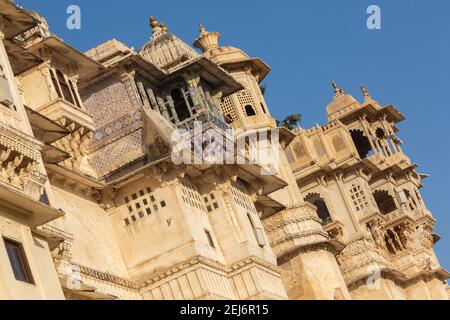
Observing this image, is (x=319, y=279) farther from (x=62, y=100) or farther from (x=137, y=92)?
(x=62, y=100)

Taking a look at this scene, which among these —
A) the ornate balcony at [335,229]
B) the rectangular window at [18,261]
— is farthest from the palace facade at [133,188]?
the ornate balcony at [335,229]

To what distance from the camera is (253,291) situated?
3130 centimetres

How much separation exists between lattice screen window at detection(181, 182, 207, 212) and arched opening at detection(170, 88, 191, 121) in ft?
13.3

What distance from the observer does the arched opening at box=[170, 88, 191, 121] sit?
36156 millimetres

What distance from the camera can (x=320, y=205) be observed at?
172 feet

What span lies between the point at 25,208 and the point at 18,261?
1070 mm

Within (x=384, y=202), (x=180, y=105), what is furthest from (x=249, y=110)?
(x=384, y=202)

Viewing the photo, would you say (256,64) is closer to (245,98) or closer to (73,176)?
(245,98)

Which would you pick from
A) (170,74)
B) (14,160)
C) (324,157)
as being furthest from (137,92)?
(324,157)

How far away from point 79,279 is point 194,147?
760cm

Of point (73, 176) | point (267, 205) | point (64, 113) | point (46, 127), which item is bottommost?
point (267, 205)

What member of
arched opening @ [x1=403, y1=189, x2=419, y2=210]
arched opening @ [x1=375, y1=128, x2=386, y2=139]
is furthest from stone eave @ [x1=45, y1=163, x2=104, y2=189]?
arched opening @ [x1=375, y1=128, x2=386, y2=139]

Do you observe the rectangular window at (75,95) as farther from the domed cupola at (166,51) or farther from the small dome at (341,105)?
the small dome at (341,105)

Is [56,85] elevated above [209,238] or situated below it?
above
